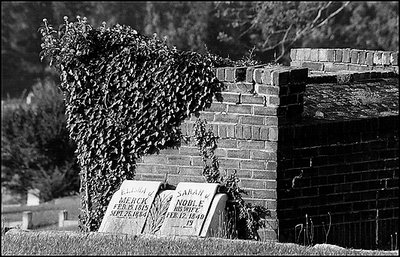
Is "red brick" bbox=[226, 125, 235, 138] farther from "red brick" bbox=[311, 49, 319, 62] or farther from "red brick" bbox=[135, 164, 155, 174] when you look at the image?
"red brick" bbox=[311, 49, 319, 62]

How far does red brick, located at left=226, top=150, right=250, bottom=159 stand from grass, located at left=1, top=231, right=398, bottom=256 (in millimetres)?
1606

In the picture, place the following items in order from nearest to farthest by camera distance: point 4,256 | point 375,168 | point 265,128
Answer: point 4,256 → point 265,128 → point 375,168

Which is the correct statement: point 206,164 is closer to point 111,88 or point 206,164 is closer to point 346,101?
point 111,88

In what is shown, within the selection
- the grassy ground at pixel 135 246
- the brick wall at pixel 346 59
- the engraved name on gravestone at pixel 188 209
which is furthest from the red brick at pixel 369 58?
the grassy ground at pixel 135 246

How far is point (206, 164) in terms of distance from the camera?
10.5 metres

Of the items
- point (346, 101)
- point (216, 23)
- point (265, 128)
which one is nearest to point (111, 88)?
point (265, 128)

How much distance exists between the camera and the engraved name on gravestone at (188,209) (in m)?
9.76

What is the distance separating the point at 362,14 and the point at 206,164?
3933cm

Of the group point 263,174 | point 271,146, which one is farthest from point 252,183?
point 271,146

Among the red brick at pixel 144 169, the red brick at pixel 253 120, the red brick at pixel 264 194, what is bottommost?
the red brick at pixel 264 194

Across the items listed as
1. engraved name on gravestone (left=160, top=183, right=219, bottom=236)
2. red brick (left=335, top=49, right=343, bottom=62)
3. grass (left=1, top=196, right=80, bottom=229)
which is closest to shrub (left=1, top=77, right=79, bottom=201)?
grass (left=1, top=196, right=80, bottom=229)

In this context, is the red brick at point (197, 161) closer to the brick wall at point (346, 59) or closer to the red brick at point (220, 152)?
the red brick at point (220, 152)

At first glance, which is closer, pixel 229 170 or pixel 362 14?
pixel 229 170

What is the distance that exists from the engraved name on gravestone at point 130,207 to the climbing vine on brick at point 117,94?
0.46 meters
